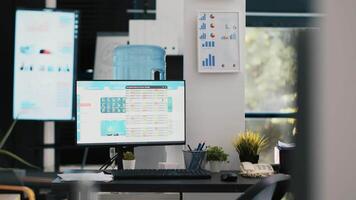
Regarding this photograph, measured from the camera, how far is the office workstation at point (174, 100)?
40cm

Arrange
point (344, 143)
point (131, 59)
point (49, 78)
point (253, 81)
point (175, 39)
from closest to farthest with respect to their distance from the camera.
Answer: point (344, 143) → point (131, 59) → point (175, 39) → point (49, 78) → point (253, 81)

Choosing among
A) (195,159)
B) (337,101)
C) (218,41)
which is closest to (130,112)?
(195,159)

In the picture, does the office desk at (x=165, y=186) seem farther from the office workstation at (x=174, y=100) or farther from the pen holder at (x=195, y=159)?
the pen holder at (x=195, y=159)

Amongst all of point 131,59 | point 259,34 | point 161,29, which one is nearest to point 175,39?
point 161,29

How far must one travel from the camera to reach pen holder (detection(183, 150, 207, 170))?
97.7 inches

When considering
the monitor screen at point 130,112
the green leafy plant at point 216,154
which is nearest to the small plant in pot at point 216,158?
the green leafy plant at point 216,154

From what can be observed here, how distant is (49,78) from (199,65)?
208cm

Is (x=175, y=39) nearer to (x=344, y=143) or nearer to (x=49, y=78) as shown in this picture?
(x=49, y=78)

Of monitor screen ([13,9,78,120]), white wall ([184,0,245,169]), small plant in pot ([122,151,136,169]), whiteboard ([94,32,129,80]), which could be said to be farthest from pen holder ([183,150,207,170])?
whiteboard ([94,32,129,80])

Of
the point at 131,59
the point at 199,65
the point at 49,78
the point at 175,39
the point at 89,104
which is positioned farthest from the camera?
the point at 49,78

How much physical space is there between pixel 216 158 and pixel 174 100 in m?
0.41

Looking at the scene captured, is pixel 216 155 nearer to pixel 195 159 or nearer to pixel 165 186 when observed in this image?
pixel 195 159

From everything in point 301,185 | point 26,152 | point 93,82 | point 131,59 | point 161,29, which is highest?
point 161,29

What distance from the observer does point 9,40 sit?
437 cm
